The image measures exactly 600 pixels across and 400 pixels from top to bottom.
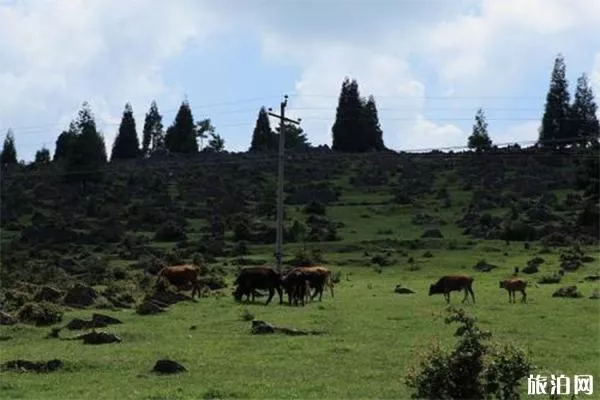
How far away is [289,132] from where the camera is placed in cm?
16075

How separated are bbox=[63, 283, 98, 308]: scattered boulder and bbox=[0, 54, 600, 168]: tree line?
252 ft

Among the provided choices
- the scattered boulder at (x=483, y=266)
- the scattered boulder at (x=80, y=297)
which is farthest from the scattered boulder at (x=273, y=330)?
the scattered boulder at (x=483, y=266)

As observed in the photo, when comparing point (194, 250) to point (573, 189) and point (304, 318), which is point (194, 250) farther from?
point (573, 189)

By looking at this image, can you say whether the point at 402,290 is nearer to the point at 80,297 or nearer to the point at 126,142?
the point at 80,297

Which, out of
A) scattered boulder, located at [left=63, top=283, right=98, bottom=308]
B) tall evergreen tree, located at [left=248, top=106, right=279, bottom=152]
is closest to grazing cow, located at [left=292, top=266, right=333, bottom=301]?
scattered boulder, located at [left=63, top=283, right=98, bottom=308]

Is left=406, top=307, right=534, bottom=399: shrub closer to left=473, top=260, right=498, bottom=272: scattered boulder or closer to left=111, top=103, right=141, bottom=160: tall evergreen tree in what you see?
left=473, top=260, right=498, bottom=272: scattered boulder

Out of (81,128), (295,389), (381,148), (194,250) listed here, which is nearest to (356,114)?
(381,148)

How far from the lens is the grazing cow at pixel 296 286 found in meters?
39.0

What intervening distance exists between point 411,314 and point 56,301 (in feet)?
48.5

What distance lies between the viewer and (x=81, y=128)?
122 m

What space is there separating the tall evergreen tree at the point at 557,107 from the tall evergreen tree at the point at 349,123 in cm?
2960

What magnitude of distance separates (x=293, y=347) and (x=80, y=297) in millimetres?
14764

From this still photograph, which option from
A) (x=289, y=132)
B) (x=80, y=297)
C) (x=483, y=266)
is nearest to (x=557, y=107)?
(x=289, y=132)

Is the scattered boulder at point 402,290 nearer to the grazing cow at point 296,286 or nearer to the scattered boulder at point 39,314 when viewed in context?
the grazing cow at point 296,286
